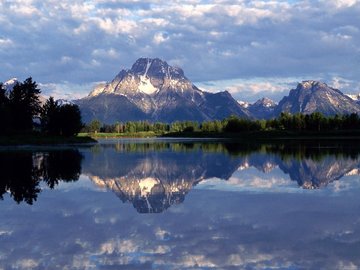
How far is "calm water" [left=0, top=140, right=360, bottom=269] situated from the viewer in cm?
1589

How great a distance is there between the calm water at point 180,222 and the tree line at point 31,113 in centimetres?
8797

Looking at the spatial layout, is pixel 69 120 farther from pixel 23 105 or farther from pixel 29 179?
pixel 29 179

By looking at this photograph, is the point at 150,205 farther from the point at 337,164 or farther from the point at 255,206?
the point at 337,164

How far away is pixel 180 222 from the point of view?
883 inches

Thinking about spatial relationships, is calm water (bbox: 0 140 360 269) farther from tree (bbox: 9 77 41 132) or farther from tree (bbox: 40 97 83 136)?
tree (bbox: 40 97 83 136)

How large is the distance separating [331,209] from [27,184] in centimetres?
2282

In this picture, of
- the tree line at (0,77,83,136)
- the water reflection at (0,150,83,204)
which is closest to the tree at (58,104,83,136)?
the tree line at (0,77,83,136)

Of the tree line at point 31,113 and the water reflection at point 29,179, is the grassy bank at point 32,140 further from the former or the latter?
the water reflection at point 29,179

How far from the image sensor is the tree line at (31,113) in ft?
425

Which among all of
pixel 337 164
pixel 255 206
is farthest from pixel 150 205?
pixel 337 164

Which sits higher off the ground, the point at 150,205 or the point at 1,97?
the point at 1,97

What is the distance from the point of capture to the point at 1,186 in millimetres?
35844

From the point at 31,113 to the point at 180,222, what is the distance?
403 feet

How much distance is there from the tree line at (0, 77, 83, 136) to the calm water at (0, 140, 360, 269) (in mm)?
87968
